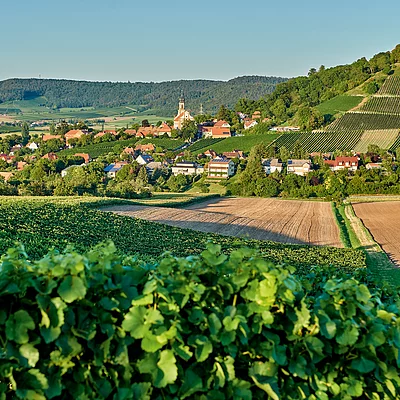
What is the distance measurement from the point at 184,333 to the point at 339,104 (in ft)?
407

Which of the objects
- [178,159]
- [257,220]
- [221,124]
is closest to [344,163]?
[178,159]

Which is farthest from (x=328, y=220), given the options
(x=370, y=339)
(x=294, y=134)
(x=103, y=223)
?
(x=294, y=134)

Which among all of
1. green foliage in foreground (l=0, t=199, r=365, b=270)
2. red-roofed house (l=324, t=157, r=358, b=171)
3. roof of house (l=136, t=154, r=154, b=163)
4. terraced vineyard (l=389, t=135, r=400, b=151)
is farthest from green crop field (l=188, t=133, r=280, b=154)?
green foliage in foreground (l=0, t=199, r=365, b=270)

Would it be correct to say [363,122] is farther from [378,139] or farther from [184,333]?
[184,333]

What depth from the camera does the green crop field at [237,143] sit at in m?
104

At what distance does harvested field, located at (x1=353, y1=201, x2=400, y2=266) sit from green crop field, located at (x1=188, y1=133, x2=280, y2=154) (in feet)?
149

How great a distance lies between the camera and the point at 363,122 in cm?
10612

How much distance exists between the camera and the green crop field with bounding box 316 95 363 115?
384 ft

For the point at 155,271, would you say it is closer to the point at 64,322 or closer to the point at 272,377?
the point at 64,322

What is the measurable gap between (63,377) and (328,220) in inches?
1771

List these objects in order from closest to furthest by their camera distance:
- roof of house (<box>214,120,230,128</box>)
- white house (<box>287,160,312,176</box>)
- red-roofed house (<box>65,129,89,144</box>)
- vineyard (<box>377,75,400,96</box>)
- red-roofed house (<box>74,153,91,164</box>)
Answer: white house (<box>287,160,312,176</box>)
red-roofed house (<box>74,153,91,164</box>)
vineyard (<box>377,75,400,96</box>)
red-roofed house (<box>65,129,89,144</box>)
roof of house (<box>214,120,230,128</box>)

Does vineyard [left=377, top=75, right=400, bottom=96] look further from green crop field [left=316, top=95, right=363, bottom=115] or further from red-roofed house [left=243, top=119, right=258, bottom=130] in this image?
red-roofed house [left=243, top=119, right=258, bottom=130]

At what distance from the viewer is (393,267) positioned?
26844 mm

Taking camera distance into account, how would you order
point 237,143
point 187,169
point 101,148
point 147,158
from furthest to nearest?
point 101,148, point 237,143, point 147,158, point 187,169
